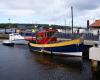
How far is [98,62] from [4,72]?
31.4ft

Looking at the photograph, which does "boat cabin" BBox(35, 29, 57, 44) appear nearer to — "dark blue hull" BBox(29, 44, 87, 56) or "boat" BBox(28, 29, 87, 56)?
"boat" BBox(28, 29, 87, 56)

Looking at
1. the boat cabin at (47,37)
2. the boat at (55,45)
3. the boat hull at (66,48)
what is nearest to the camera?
the boat hull at (66,48)

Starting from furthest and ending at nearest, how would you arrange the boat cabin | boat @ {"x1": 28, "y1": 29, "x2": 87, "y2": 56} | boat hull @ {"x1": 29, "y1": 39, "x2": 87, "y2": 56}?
1. the boat cabin
2. boat @ {"x1": 28, "y1": 29, "x2": 87, "y2": 56}
3. boat hull @ {"x1": 29, "y1": 39, "x2": 87, "y2": 56}

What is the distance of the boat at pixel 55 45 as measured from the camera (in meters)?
36.3

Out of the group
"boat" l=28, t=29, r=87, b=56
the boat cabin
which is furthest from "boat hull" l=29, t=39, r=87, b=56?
the boat cabin

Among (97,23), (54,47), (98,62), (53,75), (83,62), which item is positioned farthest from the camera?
(97,23)

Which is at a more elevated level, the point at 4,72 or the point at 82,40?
the point at 82,40

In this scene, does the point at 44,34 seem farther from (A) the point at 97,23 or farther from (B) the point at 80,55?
(A) the point at 97,23

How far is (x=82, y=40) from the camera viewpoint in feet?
118

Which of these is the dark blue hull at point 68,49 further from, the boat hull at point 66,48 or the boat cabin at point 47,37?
the boat cabin at point 47,37

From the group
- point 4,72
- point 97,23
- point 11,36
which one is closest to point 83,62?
point 4,72

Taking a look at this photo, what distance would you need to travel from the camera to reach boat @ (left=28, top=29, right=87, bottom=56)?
36.3 m

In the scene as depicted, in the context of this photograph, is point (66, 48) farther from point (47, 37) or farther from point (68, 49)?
point (47, 37)

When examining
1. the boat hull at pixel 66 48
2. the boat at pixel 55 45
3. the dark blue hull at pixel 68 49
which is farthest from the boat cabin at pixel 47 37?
the dark blue hull at pixel 68 49
